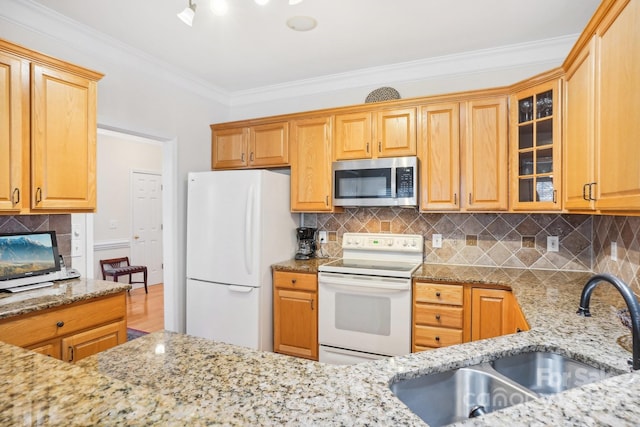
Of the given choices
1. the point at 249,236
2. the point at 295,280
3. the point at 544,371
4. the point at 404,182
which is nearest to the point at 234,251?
the point at 249,236

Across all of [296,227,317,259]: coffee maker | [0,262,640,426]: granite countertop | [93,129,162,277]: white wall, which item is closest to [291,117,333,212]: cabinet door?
[296,227,317,259]: coffee maker

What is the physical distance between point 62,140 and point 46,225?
2.10 ft

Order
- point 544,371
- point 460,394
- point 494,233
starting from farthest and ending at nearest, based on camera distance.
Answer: point 494,233
point 544,371
point 460,394

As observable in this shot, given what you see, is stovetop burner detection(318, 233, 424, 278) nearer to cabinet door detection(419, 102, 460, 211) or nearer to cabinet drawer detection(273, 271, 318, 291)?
cabinet drawer detection(273, 271, 318, 291)

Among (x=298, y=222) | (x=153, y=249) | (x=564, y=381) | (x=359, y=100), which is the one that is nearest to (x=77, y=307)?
(x=298, y=222)

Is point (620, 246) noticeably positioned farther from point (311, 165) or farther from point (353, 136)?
point (311, 165)

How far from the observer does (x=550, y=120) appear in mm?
2254

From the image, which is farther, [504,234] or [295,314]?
[295,314]

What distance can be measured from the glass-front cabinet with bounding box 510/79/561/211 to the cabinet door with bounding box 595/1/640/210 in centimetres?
71

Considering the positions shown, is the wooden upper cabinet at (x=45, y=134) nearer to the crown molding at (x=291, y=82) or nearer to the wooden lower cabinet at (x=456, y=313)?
the crown molding at (x=291, y=82)

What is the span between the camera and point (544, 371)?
1.13 m

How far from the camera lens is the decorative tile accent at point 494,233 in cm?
264

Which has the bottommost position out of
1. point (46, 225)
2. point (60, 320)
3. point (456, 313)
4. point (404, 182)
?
point (456, 313)

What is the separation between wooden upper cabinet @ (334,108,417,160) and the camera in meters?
2.86
